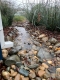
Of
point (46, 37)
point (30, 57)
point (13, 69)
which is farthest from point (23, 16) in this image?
point (13, 69)

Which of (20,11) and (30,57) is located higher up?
(20,11)

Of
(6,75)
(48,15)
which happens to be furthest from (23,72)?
(48,15)

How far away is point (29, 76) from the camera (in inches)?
102

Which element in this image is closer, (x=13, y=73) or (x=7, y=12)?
(x=13, y=73)

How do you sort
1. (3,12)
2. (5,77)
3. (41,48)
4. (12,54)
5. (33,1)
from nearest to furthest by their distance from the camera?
(5,77)
(12,54)
(41,48)
(3,12)
(33,1)

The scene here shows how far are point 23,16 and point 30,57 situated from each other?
2.47 meters

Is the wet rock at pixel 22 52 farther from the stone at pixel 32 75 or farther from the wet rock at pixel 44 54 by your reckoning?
the stone at pixel 32 75

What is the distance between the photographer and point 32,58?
305 cm

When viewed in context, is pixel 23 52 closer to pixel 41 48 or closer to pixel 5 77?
pixel 41 48

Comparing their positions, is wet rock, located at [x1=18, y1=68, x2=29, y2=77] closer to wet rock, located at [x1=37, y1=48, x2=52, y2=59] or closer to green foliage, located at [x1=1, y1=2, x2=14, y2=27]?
wet rock, located at [x1=37, y1=48, x2=52, y2=59]

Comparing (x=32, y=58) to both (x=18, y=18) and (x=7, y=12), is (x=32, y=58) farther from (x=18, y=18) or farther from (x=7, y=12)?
(x=18, y=18)

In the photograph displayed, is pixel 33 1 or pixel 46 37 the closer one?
pixel 46 37

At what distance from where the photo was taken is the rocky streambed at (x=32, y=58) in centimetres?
261

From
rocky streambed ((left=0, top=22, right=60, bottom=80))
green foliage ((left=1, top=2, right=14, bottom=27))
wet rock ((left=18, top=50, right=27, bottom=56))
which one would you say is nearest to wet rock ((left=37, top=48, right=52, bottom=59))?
rocky streambed ((left=0, top=22, right=60, bottom=80))
